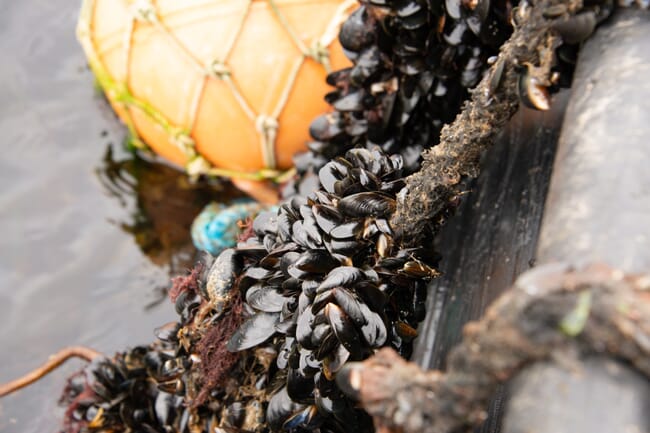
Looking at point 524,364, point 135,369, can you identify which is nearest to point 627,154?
point 524,364

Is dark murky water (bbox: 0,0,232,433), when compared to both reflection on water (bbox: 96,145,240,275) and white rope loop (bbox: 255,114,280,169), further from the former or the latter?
white rope loop (bbox: 255,114,280,169)

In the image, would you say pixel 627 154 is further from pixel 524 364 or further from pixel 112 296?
pixel 112 296

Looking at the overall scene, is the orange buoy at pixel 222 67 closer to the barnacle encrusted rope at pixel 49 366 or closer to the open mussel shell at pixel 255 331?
the barnacle encrusted rope at pixel 49 366

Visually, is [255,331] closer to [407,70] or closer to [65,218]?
[407,70]

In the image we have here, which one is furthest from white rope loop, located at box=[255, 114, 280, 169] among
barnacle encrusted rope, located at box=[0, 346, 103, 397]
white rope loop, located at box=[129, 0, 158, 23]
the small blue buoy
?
barnacle encrusted rope, located at box=[0, 346, 103, 397]

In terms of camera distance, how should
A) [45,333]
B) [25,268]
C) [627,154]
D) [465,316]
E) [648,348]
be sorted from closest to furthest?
[648,348]
[627,154]
[465,316]
[45,333]
[25,268]

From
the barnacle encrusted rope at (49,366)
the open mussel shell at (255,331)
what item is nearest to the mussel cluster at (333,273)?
the open mussel shell at (255,331)

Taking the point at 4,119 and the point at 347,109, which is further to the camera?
the point at 4,119
